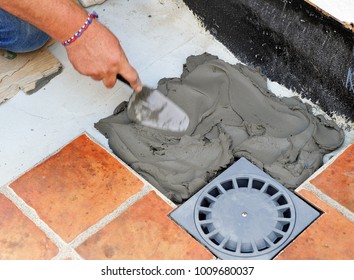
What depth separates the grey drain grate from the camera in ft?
5.01

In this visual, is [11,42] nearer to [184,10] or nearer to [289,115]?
[184,10]

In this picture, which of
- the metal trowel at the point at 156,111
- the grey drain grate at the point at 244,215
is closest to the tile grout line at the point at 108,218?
the grey drain grate at the point at 244,215

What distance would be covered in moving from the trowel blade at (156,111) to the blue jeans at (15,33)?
476 mm

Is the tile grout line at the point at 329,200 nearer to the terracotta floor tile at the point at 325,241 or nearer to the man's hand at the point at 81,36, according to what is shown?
the terracotta floor tile at the point at 325,241

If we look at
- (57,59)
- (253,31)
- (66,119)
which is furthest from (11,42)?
(253,31)

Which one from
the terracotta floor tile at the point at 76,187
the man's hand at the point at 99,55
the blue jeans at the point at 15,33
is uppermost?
the man's hand at the point at 99,55

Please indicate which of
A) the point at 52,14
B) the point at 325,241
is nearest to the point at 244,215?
the point at 325,241

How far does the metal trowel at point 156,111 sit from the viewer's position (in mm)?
1749

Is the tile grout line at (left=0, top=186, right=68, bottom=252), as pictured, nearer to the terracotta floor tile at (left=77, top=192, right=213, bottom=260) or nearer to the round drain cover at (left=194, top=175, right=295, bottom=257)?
the terracotta floor tile at (left=77, top=192, right=213, bottom=260)

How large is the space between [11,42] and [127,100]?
45 centimetres

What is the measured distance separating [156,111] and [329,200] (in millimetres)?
560

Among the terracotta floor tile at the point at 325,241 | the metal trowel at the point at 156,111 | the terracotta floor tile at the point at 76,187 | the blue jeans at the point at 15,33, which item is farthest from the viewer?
the blue jeans at the point at 15,33

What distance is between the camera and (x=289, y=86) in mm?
1948

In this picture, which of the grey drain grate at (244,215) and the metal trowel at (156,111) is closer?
the grey drain grate at (244,215)
